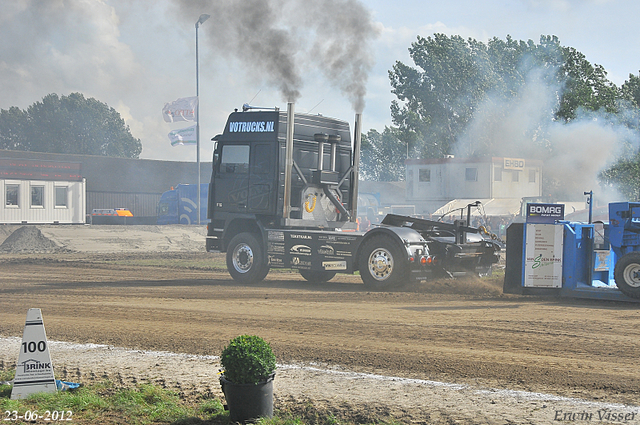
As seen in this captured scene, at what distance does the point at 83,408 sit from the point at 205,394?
3.45 ft

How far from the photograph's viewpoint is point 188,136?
4053 cm

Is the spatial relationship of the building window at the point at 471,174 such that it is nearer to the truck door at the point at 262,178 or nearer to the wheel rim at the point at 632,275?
the truck door at the point at 262,178

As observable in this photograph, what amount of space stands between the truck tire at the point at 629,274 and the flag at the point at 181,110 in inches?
1210

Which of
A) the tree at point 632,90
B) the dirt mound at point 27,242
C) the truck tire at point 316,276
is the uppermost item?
the tree at point 632,90

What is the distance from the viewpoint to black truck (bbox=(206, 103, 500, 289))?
45.7 feet

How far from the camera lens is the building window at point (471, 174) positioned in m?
51.6

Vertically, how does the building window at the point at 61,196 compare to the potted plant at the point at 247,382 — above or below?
above

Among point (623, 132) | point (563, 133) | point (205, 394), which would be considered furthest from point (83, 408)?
point (563, 133)

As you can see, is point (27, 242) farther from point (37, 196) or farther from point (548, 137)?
point (548, 137)

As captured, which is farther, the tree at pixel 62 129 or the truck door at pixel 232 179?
the tree at pixel 62 129

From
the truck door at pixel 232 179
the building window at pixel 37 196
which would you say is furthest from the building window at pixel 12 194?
the truck door at pixel 232 179


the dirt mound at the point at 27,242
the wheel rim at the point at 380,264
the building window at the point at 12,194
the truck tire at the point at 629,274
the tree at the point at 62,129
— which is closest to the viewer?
the truck tire at the point at 629,274

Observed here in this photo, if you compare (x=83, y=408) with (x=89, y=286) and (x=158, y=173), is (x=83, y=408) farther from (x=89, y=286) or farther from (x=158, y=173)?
(x=158, y=173)

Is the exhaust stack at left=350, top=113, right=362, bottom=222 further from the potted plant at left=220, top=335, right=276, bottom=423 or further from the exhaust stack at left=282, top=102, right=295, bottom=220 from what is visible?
the potted plant at left=220, top=335, right=276, bottom=423
